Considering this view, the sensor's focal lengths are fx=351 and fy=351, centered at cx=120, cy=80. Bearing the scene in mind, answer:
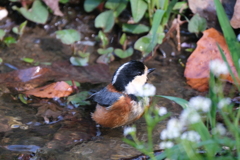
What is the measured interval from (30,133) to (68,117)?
1.46 ft

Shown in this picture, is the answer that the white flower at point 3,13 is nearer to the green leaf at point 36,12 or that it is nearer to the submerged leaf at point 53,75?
the green leaf at point 36,12

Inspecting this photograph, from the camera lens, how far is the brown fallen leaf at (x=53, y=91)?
3701mm

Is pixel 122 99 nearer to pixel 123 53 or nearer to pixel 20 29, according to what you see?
pixel 123 53

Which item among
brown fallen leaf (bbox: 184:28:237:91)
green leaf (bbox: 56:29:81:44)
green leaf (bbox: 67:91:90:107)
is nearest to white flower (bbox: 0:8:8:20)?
green leaf (bbox: 56:29:81:44)

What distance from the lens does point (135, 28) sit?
14.8ft

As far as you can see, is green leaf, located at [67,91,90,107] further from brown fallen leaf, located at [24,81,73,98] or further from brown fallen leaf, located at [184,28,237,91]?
brown fallen leaf, located at [184,28,237,91]

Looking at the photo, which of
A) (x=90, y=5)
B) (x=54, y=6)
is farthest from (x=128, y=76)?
(x=54, y=6)

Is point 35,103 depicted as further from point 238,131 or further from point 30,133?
point 238,131

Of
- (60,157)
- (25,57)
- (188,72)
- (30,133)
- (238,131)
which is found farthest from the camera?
(25,57)

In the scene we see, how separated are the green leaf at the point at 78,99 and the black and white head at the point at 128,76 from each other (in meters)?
0.42

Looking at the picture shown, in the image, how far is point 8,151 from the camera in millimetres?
2838

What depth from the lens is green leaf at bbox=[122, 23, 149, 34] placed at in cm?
447

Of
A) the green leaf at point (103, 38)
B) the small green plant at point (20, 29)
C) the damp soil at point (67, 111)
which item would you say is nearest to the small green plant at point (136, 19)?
the green leaf at point (103, 38)

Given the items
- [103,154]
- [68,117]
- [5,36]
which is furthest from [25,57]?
[103,154]
